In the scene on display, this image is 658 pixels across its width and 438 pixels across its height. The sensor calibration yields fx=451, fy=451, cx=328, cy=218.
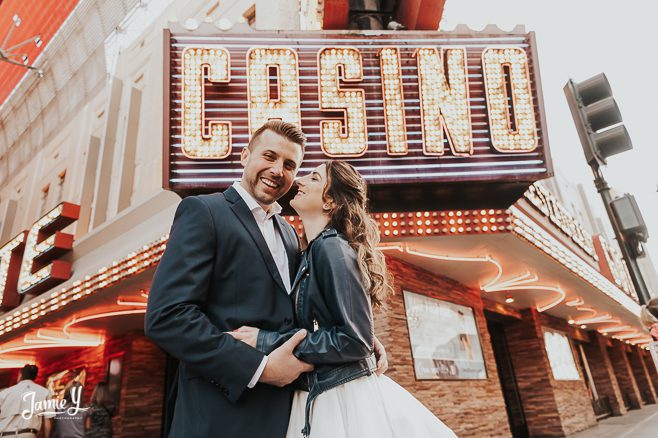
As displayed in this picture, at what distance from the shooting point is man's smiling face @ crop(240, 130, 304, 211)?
6.56ft

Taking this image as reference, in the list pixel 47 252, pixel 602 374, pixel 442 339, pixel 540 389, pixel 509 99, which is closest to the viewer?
pixel 509 99

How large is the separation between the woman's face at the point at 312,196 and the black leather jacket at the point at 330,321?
→ 0.36 metres

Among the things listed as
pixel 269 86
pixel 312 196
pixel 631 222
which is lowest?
pixel 312 196

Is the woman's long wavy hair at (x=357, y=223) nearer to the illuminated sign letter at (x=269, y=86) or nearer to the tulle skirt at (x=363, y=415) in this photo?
the tulle skirt at (x=363, y=415)

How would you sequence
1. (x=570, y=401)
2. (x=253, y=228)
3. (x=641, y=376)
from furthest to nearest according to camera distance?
(x=641, y=376)
(x=570, y=401)
(x=253, y=228)

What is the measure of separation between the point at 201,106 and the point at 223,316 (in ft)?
16.1

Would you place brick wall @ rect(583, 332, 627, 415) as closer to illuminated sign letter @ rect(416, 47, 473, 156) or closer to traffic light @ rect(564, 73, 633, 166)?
illuminated sign letter @ rect(416, 47, 473, 156)

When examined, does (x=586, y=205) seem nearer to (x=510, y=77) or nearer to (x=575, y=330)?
(x=575, y=330)

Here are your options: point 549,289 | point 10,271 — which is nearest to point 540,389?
point 549,289

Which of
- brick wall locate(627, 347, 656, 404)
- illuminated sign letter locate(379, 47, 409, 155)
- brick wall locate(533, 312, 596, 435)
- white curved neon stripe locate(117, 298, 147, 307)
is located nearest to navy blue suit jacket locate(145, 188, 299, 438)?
illuminated sign letter locate(379, 47, 409, 155)

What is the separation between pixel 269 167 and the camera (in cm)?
202

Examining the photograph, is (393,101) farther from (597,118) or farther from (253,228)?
(253,228)

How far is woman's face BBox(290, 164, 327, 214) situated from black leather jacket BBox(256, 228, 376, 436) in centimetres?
36

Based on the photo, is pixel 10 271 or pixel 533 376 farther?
pixel 533 376
